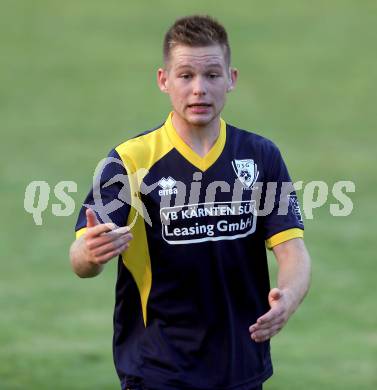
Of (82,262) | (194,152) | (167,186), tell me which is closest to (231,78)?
(194,152)

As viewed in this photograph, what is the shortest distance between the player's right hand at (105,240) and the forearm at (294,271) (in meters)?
0.80

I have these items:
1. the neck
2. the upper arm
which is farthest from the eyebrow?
the upper arm

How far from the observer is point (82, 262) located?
4.91 meters

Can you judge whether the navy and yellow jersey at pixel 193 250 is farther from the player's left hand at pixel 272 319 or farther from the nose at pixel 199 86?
the player's left hand at pixel 272 319

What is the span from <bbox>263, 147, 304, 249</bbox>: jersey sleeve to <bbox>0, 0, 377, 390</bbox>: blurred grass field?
316 cm

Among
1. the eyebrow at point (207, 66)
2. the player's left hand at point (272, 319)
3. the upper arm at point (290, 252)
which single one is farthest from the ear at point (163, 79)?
the player's left hand at point (272, 319)

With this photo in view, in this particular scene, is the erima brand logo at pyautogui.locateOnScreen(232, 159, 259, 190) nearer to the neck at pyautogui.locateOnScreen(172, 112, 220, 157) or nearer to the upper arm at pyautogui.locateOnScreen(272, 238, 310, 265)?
the neck at pyautogui.locateOnScreen(172, 112, 220, 157)

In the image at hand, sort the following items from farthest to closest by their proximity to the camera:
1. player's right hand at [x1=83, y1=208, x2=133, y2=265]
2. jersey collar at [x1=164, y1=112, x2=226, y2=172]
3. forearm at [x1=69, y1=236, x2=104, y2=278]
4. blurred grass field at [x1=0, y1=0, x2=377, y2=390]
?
1. blurred grass field at [x1=0, y1=0, x2=377, y2=390]
2. jersey collar at [x1=164, y1=112, x2=226, y2=172]
3. forearm at [x1=69, y1=236, x2=104, y2=278]
4. player's right hand at [x1=83, y1=208, x2=133, y2=265]

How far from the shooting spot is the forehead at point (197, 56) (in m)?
5.32

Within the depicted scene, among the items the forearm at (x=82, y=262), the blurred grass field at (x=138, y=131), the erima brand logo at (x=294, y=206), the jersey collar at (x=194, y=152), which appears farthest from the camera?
the blurred grass field at (x=138, y=131)

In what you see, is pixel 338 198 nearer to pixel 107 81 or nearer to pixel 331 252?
pixel 331 252

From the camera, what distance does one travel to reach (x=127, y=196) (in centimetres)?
523

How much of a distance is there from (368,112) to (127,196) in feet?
36.7

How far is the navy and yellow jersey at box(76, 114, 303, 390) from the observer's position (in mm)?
5305
